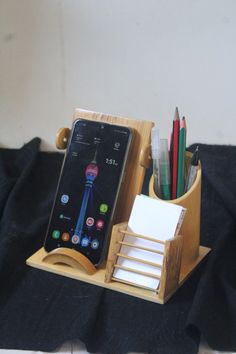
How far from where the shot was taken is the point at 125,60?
0.78 metres

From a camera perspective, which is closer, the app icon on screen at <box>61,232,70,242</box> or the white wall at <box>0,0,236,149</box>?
the app icon on screen at <box>61,232,70,242</box>

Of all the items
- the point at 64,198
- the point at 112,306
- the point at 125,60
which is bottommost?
the point at 112,306

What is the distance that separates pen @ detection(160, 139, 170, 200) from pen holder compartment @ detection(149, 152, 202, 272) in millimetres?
14

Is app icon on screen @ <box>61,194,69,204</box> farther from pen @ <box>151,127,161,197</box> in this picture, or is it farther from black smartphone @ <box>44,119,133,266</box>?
pen @ <box>151,127,161,197</box>

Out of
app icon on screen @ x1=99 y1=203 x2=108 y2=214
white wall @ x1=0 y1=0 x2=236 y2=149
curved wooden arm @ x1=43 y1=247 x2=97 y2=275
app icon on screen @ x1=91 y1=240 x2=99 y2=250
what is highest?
white wall @ x1=0 y1=0 x2=236 y2=149

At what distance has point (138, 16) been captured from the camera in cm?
75

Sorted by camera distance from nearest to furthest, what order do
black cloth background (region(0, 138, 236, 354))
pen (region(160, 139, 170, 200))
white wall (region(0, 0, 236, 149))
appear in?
1. black cloth background (region(0, 138, 236, 354))
2. pen (region(160, 139, 170, 200))
3. white wall (region(0, 0, 236, 149))

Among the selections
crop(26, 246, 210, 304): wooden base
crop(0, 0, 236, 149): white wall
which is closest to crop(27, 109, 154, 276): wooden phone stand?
crop(26, 246, 210, 304): wooden base

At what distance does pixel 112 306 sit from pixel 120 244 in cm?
7

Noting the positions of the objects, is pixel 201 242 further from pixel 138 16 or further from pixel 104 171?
pixel 138 16

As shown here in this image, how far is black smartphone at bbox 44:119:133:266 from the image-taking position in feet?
1.91

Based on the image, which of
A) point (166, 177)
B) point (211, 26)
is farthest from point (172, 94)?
point (166, 177)

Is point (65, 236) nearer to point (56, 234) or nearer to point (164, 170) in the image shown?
point (56, 234)

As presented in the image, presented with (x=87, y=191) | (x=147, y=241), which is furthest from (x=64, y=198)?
(x=147, y=241)
